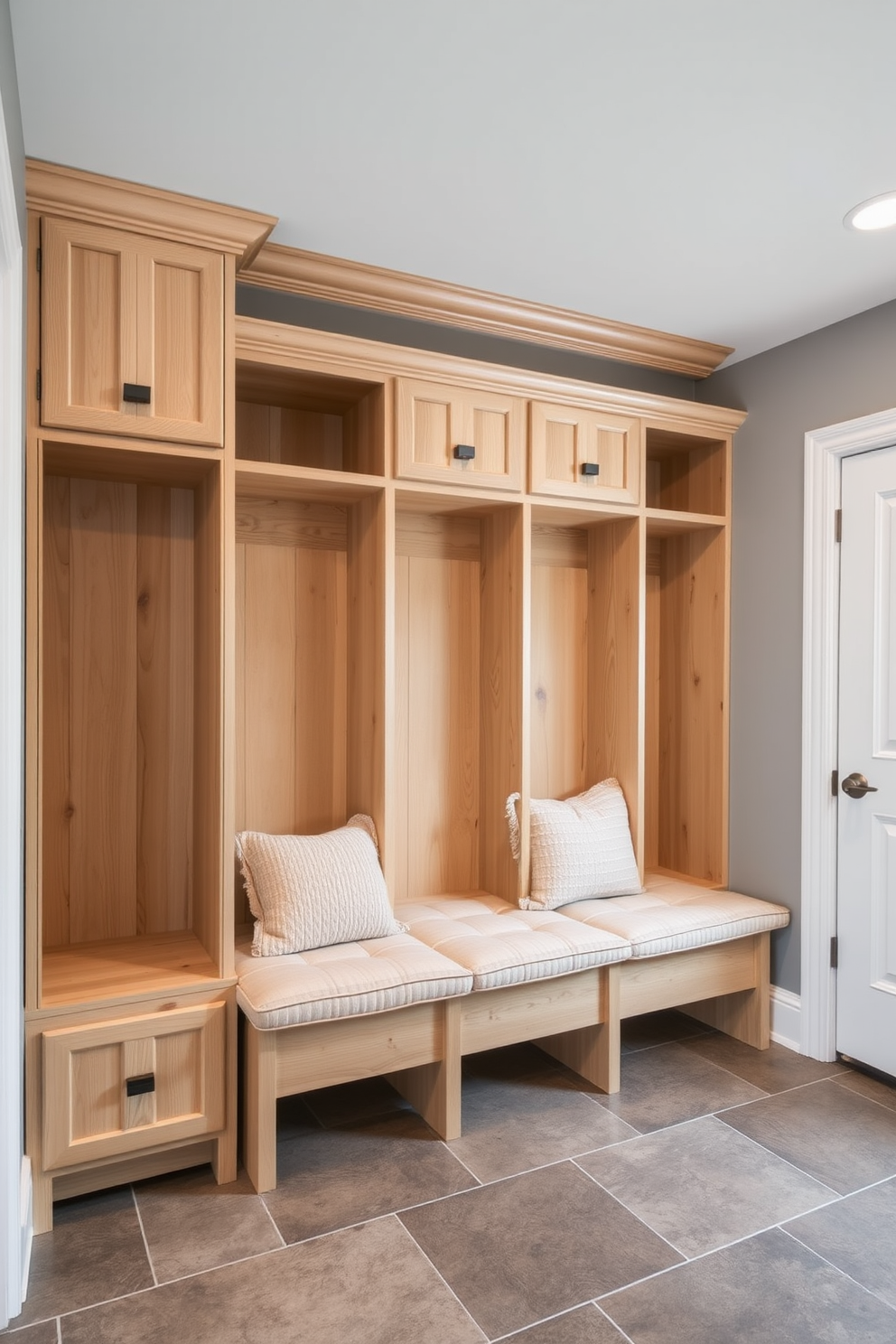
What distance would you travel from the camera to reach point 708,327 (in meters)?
3.11

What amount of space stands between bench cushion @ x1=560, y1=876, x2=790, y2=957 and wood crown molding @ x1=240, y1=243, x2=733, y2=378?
1.95 metres

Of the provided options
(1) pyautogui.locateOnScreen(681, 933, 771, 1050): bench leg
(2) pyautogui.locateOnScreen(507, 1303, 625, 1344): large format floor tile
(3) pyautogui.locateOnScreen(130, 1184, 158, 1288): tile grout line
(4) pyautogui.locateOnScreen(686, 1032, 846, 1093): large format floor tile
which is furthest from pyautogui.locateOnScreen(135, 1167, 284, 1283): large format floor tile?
(1) pyautogui.locateOnScreen(681, 933, 771, 1050): bench leg

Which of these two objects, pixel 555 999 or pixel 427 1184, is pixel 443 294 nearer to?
pixel 555 999

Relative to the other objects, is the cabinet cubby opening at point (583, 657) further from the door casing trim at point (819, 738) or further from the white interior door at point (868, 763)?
the white interior door at point (868, 763)

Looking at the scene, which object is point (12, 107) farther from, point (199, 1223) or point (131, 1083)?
point (199, 1223)

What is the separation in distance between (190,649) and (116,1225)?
4.95 ft

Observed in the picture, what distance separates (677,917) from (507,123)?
229 centimetres

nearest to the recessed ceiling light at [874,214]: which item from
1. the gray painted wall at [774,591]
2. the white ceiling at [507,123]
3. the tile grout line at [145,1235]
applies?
the white ceiling at [507,123]

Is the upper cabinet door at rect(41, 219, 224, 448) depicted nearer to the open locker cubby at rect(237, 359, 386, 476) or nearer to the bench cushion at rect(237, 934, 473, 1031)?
the open locker cubby at rect(237, 359, 386, 476)

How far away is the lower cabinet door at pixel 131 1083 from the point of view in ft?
6.89

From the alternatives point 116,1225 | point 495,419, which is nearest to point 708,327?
point 495,419

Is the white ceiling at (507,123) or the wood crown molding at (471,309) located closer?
the white ceiling at (507,123)

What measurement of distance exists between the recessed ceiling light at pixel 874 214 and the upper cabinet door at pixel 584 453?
0.94 meters

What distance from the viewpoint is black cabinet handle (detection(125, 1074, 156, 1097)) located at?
2176mm
